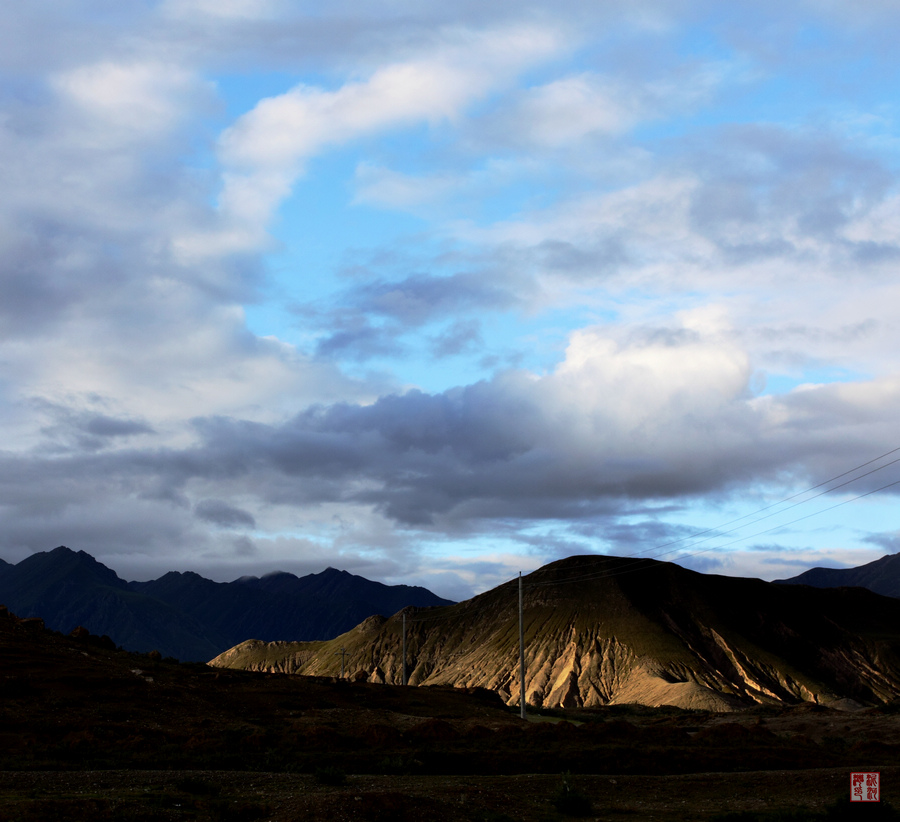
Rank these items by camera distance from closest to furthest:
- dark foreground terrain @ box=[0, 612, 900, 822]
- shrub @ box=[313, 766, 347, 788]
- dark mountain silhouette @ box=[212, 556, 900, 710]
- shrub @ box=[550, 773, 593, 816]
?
1. dark foreground terrain @ box=[0, 612, 900, 822]
2. shrub @ box=[550, 773, 593, 816]
3. shrub @ box=[313, 766, 347, 788]
4. dark mountain silhouette @ box=[212, 556, 900, 710]

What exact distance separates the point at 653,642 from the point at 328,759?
375 ft

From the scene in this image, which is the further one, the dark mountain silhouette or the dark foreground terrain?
the dark mountain silhouette

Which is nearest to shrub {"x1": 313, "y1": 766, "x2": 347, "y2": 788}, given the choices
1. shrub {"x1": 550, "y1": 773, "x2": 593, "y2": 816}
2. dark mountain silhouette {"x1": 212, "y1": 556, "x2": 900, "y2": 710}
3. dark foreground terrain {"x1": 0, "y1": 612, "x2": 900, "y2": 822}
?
dark foreground terrain {"x1": 0, "y1": 612, "x2": 900, "y2": 822}

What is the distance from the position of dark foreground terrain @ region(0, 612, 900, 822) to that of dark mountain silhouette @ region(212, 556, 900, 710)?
71.4m

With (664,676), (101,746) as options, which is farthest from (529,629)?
(101,746)

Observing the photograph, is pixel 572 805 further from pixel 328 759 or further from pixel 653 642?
pixel 653 642

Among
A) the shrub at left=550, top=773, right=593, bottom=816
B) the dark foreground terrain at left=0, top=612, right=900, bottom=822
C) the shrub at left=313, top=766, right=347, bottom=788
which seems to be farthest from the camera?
the shrub at left=313, top=766, right=347, bottom=788

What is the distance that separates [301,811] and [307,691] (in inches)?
1532

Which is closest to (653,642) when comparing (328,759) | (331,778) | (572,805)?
(328,759)

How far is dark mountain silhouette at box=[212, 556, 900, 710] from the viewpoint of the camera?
432 feet

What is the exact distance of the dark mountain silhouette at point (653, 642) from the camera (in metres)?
132

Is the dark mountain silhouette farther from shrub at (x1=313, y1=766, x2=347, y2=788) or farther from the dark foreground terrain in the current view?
shrub at (x1=313, y1=766, x2=347, y2=788)

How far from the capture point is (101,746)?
113ft

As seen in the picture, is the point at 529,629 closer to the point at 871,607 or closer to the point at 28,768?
the point at 871,607
